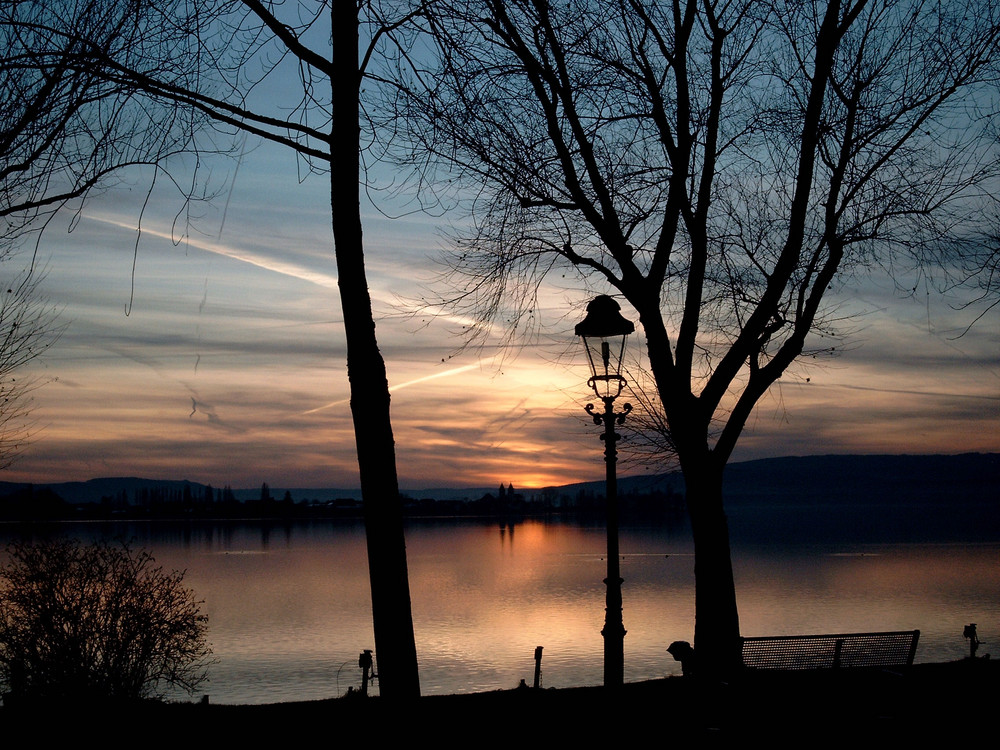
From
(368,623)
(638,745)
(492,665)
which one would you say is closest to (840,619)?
(492,665)

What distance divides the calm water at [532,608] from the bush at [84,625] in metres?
17.5

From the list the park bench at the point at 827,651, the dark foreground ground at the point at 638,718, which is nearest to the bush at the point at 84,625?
the dark foreground ground at the point at 638,718

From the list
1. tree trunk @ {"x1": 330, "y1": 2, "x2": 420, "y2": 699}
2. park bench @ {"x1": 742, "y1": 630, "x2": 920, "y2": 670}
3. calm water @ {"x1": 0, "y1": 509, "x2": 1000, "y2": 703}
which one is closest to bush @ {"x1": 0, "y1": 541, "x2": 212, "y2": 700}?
park bench @ {"x1": 742, "y1": 630, "x2": 920, "y2": 670}

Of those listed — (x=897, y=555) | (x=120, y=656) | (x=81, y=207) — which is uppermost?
(x=81, y=207)

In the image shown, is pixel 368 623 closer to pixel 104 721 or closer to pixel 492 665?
pixel 492 665

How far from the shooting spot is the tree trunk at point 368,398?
275 inches

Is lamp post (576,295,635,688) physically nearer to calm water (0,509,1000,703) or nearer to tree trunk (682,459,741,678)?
tree trunk (682,459,741,678)

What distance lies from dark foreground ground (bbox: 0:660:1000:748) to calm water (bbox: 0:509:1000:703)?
29822 millimetres

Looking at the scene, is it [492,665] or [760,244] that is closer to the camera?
[760,244]

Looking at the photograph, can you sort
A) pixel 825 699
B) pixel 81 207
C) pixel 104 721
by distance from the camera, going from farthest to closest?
pixel 104 721 < pixel 825 699 < pixel 81 207

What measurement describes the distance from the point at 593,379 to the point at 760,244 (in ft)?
15.6

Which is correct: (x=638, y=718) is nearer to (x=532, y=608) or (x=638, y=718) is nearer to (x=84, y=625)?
(x=84, y=625)

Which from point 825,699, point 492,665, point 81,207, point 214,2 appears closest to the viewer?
point 214,2

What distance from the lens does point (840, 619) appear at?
65188 mm
